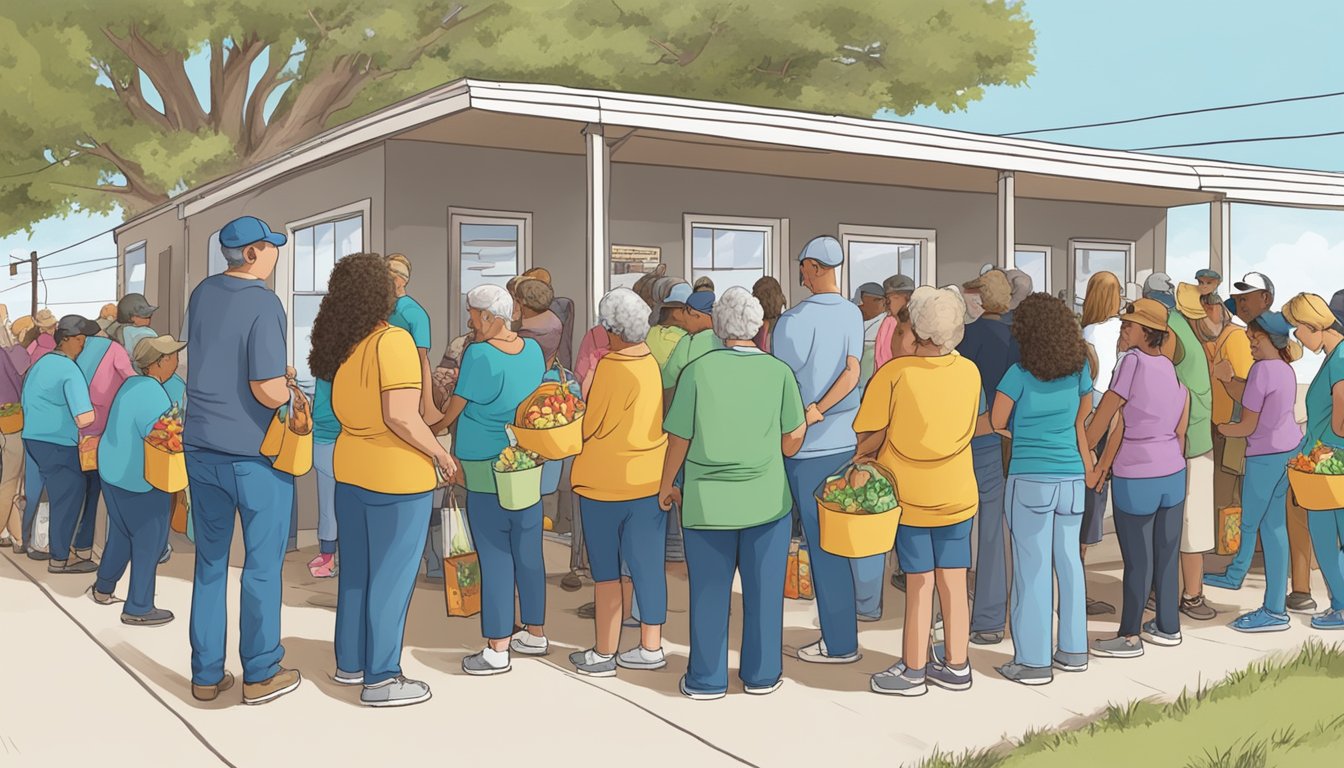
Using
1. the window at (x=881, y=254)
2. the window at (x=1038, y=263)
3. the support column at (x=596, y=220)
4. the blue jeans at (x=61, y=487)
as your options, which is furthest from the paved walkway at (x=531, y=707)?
the window at (x=1038, y=263)

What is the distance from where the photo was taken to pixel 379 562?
4.70 meters

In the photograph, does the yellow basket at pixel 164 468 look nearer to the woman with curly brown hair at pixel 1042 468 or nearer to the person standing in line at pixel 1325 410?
the woman with curly brown hair at pixel 1042 468

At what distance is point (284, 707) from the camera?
482 cm

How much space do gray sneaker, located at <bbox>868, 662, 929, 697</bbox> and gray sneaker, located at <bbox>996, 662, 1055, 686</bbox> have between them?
17.8 inches

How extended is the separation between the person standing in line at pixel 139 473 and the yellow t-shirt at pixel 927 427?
3.51 m

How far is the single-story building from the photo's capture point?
7953 mm

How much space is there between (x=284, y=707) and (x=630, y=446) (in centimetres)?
179

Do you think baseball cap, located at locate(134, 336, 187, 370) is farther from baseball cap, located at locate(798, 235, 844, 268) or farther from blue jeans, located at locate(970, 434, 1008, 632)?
blue jeans, located at locate(970, 434, 1008, 632)

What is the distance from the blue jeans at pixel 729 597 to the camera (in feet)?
15.8

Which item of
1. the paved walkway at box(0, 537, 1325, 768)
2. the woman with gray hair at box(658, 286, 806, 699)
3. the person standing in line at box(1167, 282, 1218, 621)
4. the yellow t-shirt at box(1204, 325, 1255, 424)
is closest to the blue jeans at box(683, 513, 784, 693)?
the woman with gray hair at box(658, 286, 806, 699)

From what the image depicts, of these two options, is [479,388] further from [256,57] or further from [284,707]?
[256,57]

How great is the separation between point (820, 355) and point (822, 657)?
1.43 meters

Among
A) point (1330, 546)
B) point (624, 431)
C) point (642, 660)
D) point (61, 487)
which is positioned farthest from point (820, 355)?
point (61, 487)

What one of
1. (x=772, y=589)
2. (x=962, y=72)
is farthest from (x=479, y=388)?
(x=962, y=72)
